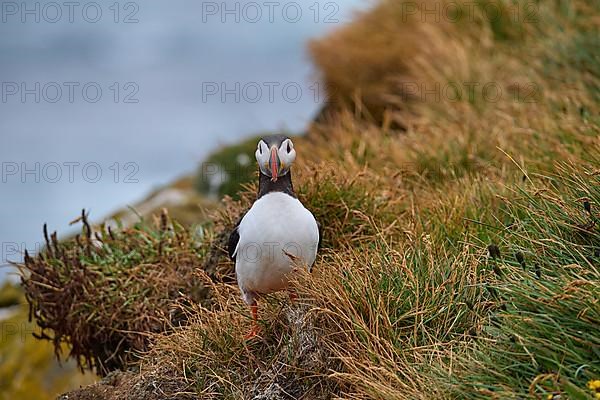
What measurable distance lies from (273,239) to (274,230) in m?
0.05

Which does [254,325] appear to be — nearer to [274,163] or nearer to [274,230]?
[274,230]

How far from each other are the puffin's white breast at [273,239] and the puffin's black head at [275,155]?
13cm

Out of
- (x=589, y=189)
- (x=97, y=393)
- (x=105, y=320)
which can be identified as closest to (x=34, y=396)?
(x=105, y=320)

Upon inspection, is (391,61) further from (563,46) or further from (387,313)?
(387,313)

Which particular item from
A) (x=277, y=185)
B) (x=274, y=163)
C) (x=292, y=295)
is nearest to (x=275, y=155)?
(x=274, y=163)

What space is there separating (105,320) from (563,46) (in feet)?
21.4

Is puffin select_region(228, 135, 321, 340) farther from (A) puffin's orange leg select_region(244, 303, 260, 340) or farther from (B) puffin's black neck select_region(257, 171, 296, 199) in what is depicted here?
(A) puffin's orange leg select_region(244, 303, 260, 340)

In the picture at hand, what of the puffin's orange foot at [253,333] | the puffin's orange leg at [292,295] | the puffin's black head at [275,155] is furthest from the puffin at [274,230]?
the puffin's orange foot at [253,333]

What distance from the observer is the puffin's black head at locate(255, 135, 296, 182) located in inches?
187

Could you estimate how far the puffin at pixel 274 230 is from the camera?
474 cm

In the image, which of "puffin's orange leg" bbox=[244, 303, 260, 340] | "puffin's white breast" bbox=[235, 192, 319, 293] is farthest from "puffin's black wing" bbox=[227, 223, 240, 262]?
"puffin's orange leg" bbox=[244, 303, 260, 340]

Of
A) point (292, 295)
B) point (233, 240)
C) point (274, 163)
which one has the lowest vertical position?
point (292, 295)

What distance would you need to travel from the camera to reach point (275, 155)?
4.75 m

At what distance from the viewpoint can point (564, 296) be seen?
3.91 metres
